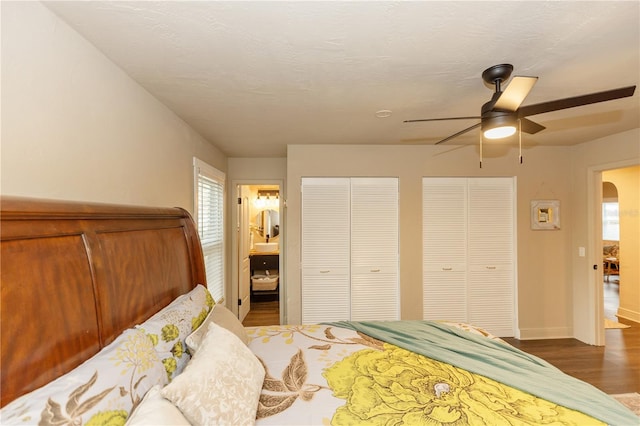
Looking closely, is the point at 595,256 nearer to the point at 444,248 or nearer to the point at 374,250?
the point at 444,248

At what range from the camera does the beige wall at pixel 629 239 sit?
4534 mm

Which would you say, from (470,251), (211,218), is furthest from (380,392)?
(470,251)

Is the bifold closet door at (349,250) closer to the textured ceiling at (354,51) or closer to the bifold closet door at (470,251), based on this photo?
the bifold closet door at (470,251)

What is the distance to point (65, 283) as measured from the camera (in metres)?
1.02

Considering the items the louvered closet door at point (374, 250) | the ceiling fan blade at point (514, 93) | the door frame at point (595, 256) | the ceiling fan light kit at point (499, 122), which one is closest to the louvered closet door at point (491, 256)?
the door frame at point (595, 256)

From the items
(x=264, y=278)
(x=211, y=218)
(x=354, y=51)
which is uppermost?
(x=354, y=51)

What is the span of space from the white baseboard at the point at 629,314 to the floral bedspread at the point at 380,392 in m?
5.02

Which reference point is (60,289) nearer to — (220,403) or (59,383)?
(59,383)

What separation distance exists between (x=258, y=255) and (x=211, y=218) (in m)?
2.18

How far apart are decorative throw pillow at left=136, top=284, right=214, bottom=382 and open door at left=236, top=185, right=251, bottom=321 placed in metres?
2.88

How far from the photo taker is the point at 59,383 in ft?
2.74

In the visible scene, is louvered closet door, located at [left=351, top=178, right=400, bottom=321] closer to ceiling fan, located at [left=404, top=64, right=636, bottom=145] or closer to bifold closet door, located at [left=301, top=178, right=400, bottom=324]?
bifold closet door, located at [left=301, top=178, right=400, bottom=324]

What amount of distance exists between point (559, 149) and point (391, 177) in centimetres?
231

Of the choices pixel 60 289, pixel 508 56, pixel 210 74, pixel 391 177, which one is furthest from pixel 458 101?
pixel 60 289
